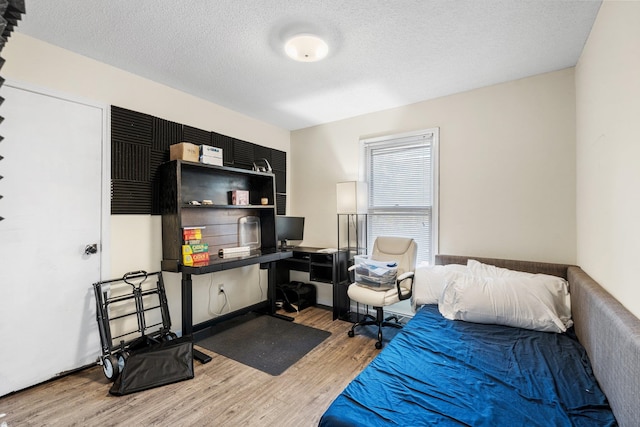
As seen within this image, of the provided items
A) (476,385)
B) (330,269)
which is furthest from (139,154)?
(476,385)

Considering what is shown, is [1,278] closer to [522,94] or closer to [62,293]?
[62,293]

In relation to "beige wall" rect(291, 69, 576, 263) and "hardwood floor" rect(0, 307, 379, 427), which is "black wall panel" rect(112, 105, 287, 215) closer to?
"hardwood floor" rect(0, 307, 379, 427)

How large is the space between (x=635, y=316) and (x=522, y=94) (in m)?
2.30

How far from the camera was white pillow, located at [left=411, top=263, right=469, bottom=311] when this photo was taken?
8.95 ft

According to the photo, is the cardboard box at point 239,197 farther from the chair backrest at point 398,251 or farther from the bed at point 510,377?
the bed at point 510,377

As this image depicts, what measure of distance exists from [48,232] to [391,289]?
120 inches

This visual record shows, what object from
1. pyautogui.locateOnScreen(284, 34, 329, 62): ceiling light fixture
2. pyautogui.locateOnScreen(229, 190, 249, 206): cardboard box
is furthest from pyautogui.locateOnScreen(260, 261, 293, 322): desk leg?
pyautogui.locateOnScreen(284, 34, 329, 62): ceiling light fixture

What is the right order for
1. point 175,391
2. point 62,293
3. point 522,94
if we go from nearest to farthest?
point 175,391
point 62,293
point 522,94

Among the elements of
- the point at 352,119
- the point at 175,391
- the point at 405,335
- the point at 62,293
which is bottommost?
the point at 175,391

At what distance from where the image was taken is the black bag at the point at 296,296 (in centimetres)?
401

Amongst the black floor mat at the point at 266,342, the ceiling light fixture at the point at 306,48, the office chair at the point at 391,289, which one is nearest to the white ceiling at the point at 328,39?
the ceiling light fixture at the point at 306,48

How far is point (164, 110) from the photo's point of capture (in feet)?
10.0

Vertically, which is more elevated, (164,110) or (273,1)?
(273,1)

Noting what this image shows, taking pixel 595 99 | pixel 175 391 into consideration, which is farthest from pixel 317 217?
pixel 595 99
